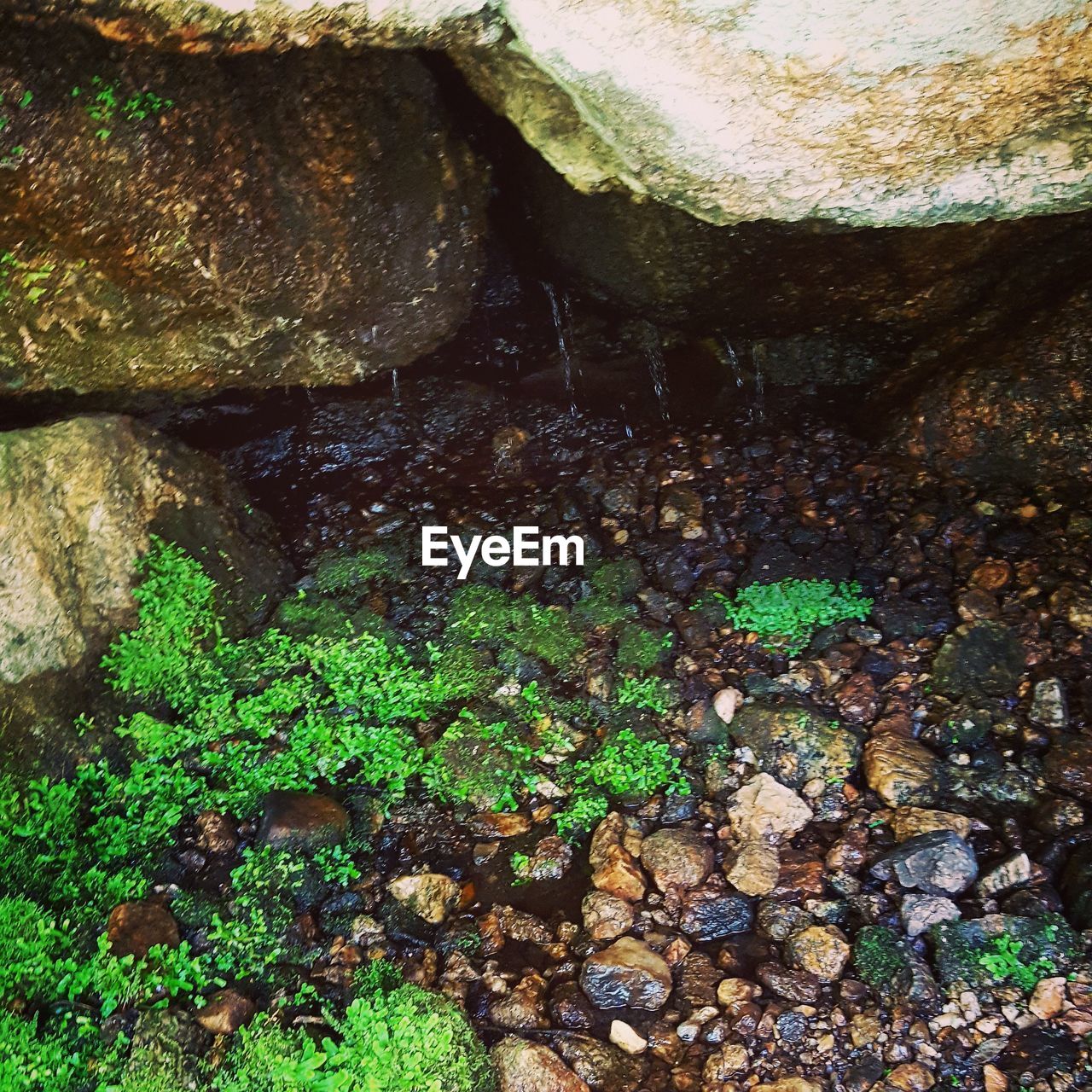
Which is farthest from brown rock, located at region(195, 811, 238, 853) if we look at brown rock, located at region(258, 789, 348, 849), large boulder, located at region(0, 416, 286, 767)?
large boulder, located at region(0, 416, 286, 767)

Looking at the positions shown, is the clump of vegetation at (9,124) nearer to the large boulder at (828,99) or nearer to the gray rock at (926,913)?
the large boulder at (828,99)

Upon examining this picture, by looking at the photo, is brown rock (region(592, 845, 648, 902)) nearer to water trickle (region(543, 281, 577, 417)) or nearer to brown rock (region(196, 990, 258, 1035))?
brown rock (region(196, 990, 258, 1035))

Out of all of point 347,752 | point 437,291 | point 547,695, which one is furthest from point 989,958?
point 437,291

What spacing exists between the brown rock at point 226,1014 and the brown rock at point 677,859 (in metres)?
1.47

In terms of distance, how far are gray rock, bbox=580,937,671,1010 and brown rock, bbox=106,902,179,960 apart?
1.43 metres

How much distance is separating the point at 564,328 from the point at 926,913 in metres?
3.93

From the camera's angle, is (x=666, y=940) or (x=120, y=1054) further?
(x=666, y=940)

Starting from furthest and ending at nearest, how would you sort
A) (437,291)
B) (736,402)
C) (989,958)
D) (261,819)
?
(736,402)
(437,291)
(261,819)
(989,958)

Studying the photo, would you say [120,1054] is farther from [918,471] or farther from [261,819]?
[918,471]

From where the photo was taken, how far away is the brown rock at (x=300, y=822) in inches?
132

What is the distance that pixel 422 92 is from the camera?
4.25 meters

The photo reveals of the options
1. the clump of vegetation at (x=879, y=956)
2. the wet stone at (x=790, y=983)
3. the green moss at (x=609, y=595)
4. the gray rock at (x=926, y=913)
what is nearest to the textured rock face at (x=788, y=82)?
the green moss at (x=609, y=595)

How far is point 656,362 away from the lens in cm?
556

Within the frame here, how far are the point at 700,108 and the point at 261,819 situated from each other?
3.11 m
